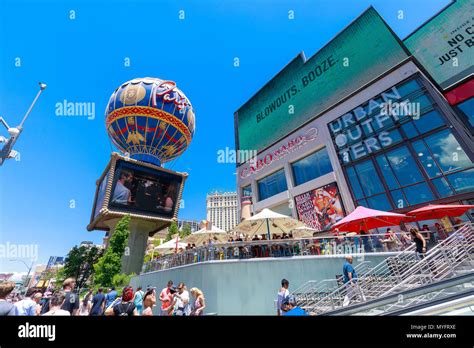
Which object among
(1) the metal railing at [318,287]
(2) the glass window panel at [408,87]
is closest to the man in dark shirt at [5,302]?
(1) the metal railing at [318,287]

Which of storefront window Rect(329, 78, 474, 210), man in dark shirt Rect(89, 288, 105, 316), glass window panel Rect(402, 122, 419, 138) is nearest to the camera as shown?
man in dark shirt Rect(89, 288, 105, 316)

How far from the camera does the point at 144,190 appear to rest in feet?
78.6

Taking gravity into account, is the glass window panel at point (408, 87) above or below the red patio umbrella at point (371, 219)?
above

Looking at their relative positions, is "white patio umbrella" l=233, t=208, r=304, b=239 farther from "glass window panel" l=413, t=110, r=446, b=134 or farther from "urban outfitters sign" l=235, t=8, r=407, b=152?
"urban outfitters sign" l=235, t=8, r=407, b=152

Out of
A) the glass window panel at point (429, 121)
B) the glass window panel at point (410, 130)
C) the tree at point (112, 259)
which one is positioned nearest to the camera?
the glass window panel at point (429, 121)

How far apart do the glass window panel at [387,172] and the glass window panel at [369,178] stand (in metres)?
0.55

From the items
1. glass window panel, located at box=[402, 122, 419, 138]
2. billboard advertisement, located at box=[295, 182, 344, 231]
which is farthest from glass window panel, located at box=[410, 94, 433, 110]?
billboard advertisement, located at box=[295, 182, 344, 231]

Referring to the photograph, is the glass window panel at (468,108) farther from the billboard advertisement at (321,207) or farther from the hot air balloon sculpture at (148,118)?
the hot air balloon sculpture at (148,118)

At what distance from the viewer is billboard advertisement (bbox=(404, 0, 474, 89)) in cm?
1755

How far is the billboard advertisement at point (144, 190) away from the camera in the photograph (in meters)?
22.3

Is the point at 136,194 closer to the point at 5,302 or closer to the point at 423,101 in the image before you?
the point at 5,302

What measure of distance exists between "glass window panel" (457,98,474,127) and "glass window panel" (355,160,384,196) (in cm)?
654

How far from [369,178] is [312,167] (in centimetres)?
637

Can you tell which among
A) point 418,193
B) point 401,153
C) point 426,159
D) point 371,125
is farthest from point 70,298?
point 371,125
